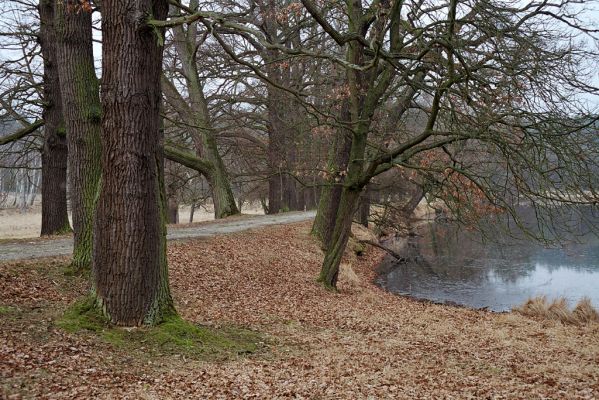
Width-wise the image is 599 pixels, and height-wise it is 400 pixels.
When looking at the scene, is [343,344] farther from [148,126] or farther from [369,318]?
[148,126]

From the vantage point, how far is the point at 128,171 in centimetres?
690

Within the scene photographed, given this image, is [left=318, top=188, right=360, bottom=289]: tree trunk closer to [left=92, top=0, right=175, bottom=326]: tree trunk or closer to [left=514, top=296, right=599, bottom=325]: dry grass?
[left=514, top=296, right=599, bottom=325]: dry grass

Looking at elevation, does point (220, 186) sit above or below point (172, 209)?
above

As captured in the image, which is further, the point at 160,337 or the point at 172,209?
the point at 172,209

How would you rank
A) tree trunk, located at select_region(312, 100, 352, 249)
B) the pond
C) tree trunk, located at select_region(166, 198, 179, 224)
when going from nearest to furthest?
tree trunk, located at select_region(312, 100, 352, 249)
the pond
tree trunk, located at select_region(166, 198, 179, 224)

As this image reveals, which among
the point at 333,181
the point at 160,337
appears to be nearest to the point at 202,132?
the point at 333,181

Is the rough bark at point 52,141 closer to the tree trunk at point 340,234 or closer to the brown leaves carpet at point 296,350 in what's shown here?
the brown leaves carpet at point 296,350

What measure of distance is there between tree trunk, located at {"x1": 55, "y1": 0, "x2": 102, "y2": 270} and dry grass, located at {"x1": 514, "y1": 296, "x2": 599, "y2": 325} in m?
9.46

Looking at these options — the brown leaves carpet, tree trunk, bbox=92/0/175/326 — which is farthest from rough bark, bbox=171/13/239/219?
tree trunk, bbox=92/0/175/326

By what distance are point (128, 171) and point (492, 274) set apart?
16317mm

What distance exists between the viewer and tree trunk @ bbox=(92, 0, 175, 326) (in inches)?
270

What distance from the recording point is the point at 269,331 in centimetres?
873

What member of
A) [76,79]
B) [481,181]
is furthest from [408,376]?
[76,79]

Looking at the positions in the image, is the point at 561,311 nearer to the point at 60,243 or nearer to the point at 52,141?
the point at 60,243
